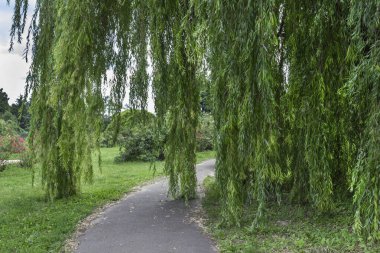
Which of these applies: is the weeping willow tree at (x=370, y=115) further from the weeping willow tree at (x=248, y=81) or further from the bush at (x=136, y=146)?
the bush at (x=136, y=146)

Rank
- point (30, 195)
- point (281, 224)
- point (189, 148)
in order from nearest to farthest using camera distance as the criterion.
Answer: point (281, 224) → point (189, 148) → point (30, 195)

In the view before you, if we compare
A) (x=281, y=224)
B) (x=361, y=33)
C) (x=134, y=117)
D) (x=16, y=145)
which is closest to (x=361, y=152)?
(x=361, y=33)

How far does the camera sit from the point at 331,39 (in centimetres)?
498

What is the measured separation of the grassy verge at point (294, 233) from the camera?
5.96 meters

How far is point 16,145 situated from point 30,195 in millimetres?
6649

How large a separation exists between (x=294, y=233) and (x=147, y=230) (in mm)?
2480

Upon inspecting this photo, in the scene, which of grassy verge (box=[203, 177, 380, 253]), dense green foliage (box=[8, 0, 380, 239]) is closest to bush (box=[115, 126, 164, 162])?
dense green foliage (box=[8, 0, 380, 239])

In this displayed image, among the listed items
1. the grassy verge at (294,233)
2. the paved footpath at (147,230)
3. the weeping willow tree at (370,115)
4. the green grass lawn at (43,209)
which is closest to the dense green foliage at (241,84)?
the weeping willow tree at (370,115)

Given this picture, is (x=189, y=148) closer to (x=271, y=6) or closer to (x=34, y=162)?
(x=34, y=162)

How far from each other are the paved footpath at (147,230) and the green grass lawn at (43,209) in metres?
0.52

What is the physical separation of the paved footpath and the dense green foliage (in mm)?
919

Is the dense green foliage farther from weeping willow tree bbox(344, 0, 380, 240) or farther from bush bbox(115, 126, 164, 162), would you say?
bush bbox(115, 126, 164, 162)

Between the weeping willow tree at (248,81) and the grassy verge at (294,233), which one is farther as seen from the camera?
the grassy verge at (294,233)

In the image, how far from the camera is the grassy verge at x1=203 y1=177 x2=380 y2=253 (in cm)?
596
